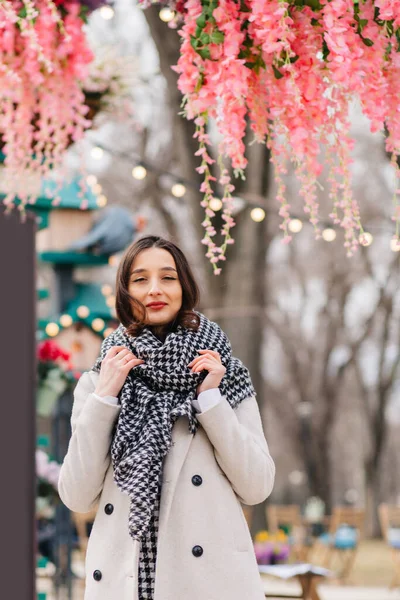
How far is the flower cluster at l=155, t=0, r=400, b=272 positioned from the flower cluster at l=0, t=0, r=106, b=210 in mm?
1098

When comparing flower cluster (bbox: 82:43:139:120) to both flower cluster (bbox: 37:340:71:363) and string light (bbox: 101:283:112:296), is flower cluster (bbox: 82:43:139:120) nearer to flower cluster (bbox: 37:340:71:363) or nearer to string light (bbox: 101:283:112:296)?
flower cluster (bbox: 37:340:71:363)

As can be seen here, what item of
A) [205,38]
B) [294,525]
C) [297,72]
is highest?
[205,38]

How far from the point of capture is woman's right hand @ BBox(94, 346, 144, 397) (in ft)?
8.23

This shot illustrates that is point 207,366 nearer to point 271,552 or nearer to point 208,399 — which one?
point 208,399

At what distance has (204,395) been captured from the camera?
250cm

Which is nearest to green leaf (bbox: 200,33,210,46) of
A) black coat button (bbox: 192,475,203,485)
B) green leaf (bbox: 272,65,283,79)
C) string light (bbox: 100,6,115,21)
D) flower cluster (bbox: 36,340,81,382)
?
green leaf (bbox: 272,65,283,79)

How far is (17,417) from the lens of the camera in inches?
151

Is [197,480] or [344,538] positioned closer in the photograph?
[197,480]

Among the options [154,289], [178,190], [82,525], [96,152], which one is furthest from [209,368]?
[82,525]

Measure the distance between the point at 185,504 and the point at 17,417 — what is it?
155 centimetres

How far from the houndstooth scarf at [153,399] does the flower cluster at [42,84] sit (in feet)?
5.28

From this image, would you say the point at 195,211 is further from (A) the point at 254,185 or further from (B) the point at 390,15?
(B) the point at 390,15

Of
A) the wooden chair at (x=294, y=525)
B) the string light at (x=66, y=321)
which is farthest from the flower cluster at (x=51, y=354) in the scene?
the wooden chair at (x=294, y=525)

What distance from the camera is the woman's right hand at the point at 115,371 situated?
251 cm
